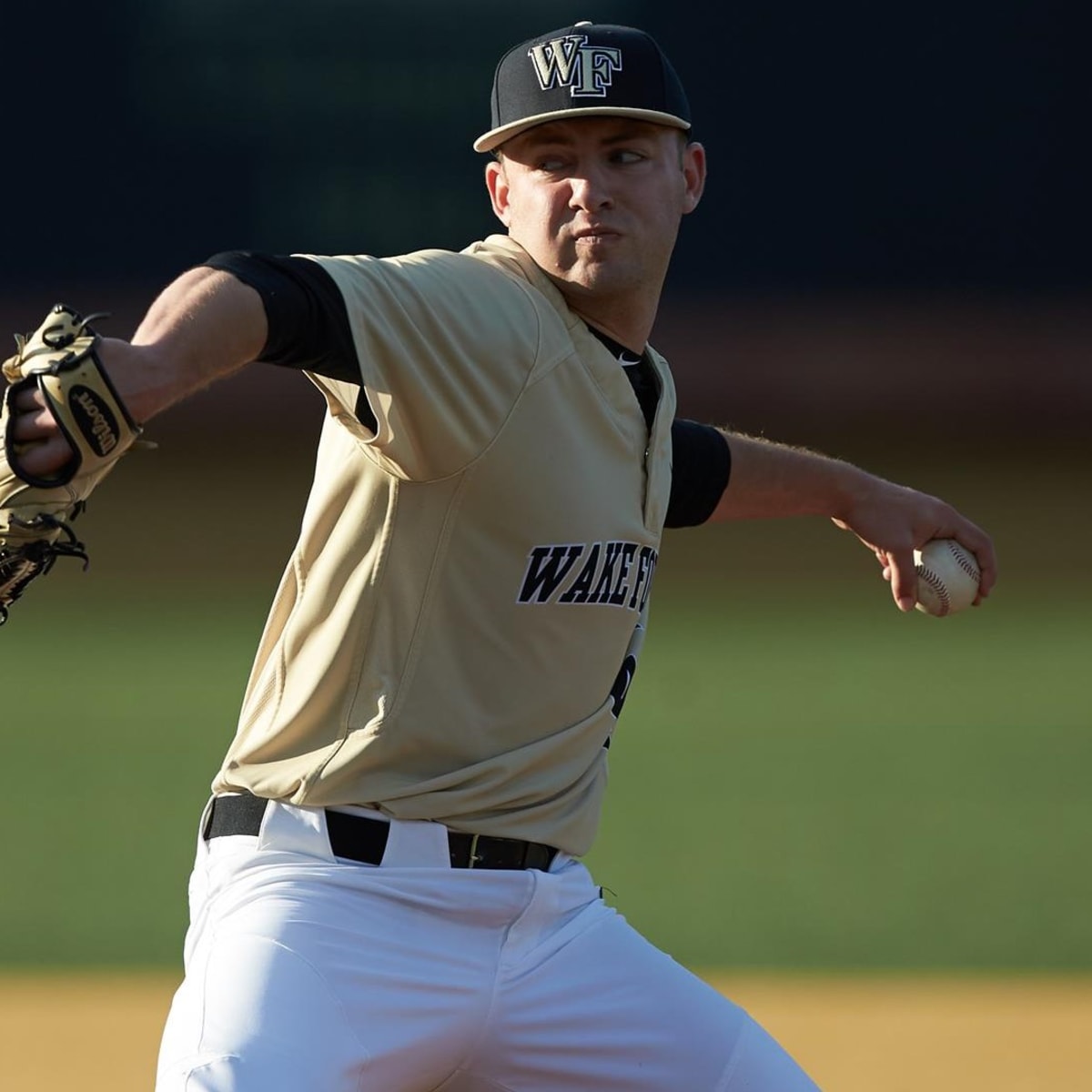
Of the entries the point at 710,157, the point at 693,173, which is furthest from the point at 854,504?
the point at 710,157

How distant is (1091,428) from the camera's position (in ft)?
48.6

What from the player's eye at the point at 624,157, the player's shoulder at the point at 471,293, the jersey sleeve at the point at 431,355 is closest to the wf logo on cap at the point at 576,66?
the player's eye at the point at 624,157

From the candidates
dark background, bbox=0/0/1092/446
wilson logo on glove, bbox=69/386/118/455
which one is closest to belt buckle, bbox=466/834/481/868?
wilson logo on glove, bbox=69/386/118/455

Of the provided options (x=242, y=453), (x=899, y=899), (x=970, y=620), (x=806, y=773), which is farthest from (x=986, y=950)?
(x=242, y=453)

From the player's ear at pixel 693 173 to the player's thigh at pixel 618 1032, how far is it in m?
1.16

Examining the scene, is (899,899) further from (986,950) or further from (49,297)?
(49,297)

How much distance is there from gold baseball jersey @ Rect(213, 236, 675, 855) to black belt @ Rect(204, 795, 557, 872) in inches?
0.8

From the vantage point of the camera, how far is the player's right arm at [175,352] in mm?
1764

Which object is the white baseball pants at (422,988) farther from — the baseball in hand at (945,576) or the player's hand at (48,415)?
the baseball in hand at (945,576)

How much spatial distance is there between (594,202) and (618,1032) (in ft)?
3.91

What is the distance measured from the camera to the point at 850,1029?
4215 mm

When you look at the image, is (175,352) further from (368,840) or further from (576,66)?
(576,66)

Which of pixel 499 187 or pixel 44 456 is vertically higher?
pixel 499 187

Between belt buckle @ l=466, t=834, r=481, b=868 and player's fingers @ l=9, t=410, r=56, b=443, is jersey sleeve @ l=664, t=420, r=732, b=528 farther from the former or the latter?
player's fingers @ l=9, t=410, r=56, b=443
